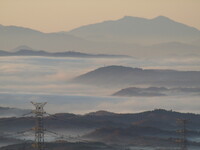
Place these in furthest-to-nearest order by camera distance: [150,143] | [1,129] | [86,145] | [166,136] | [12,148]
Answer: [1,129] < [166,136] < [150,143] < [86,145] < [12,148]

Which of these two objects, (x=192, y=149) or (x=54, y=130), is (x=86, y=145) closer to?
(x=192, y=149)

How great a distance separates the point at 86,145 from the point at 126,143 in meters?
21.4

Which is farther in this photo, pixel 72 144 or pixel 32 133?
pixel 32 133

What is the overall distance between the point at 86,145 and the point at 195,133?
42.1 m

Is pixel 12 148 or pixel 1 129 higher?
pixel 1 129

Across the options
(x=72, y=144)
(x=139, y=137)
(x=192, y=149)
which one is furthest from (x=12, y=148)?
(x=139, y=137)

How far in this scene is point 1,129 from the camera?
197m

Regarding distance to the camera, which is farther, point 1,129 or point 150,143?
point 1,129

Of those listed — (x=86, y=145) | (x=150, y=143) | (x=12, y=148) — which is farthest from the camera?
(x=150, y=143)

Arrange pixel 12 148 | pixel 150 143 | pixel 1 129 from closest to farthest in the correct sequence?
pixel 12 148
pixel 150 143
pixel 1 129

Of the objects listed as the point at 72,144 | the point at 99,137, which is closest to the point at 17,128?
the point at 99,137

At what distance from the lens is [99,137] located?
180000 mm

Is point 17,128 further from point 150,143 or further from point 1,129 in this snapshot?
point 150,143

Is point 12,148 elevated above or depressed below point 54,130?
below
